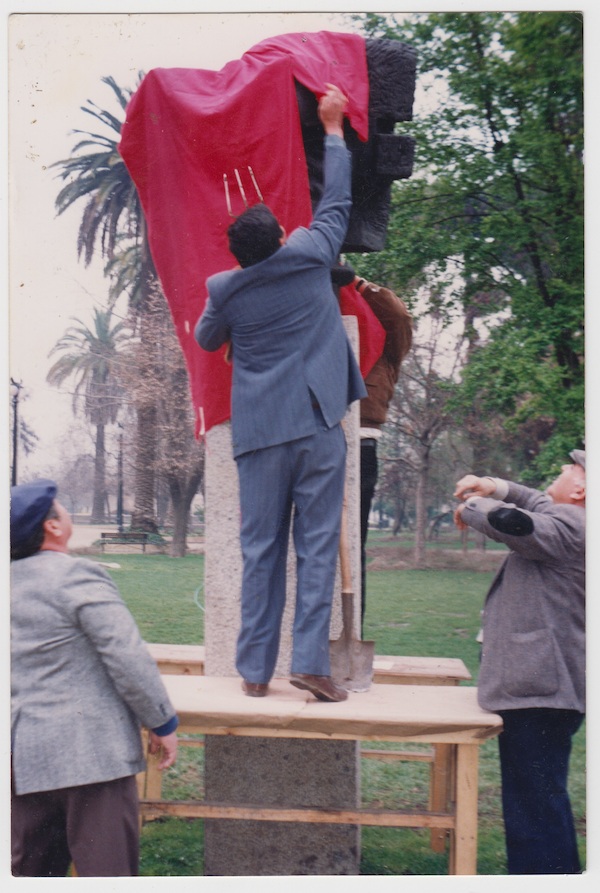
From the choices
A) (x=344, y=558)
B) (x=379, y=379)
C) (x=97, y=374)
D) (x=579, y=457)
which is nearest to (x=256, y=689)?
(x=344, y=558)

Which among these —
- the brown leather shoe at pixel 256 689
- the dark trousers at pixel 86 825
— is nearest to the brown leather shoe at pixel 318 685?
the brown leather shoe at pixel 256 689

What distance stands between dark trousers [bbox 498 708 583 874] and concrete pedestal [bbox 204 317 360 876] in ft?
2.65

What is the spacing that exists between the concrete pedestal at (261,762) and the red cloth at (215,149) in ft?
1.49

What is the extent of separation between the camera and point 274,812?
357 centimetres

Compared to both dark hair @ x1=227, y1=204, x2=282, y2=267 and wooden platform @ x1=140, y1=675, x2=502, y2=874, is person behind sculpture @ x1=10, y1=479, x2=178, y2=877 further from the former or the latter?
dark hair @ x1=227, y1=204, x2=282, y2=267

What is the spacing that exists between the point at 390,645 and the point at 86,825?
16.0 feet

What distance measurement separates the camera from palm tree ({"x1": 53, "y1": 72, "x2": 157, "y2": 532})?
4047 mm

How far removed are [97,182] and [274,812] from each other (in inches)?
111

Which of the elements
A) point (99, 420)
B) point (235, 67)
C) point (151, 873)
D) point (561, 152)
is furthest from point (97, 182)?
point (151, 873)

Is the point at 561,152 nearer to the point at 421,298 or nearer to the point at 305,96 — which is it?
the point at 421,298

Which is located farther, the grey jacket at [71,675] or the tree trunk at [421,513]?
the tree trunk at [421,513]

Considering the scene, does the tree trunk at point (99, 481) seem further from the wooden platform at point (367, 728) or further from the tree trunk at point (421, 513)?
the tree trunk at point (421, 513)

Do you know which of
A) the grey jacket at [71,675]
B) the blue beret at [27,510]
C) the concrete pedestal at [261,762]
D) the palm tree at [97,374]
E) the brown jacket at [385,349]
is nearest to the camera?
the grey jacket at [71,675]

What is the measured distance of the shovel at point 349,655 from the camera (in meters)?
3.76
